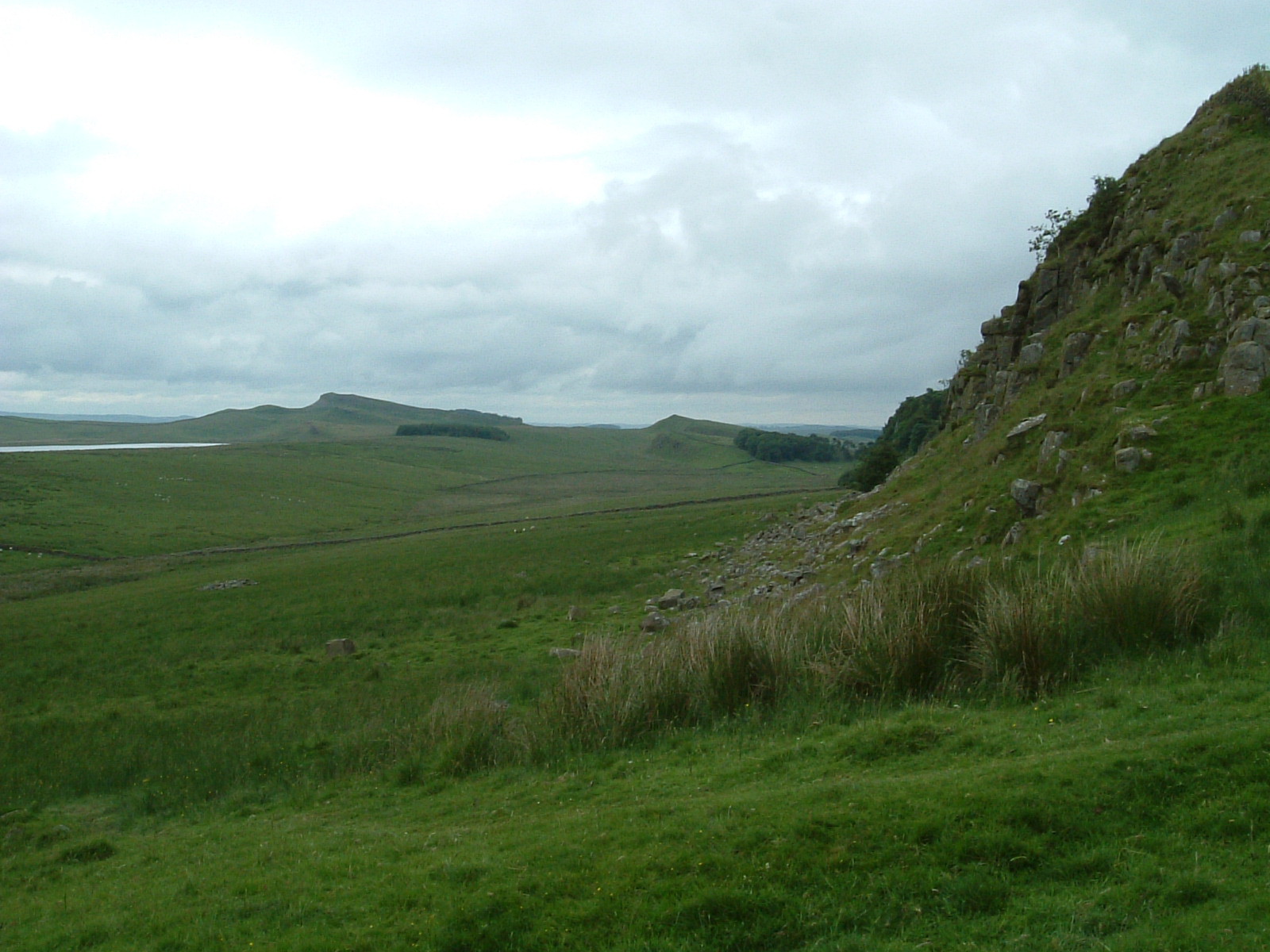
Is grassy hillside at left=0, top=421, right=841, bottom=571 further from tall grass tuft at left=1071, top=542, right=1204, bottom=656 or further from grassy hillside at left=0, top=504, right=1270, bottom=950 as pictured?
tall grass tuft at left=1071, top=542, right=1204, bottom=656

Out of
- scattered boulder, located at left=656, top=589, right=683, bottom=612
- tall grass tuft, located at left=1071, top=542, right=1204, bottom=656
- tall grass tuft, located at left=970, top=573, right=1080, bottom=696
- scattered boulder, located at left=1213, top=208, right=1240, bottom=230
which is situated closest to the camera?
tall grass tuft, located at left=970, top=573, right=1080, bottom=696

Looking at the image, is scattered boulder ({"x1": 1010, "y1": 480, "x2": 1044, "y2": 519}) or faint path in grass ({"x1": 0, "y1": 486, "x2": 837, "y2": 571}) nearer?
scattered boulder ({"x1": 1010, "y1": 480, "x2": 1044, "y2": 519})

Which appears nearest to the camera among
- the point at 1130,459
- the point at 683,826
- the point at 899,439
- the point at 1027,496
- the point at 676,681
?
the point at 683,826

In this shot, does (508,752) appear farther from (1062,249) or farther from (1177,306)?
(1062,249)

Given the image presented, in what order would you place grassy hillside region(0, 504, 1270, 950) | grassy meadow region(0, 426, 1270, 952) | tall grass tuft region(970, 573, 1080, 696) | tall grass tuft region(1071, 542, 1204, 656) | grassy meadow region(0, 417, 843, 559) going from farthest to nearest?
grassy meadow region(0, 417, 843, 559) < tall grass tuft region(1071, 542, 1204, 656) < tall grass tuft region(970, 573, 1080, 696) < grassy meadow region(0, 426, 1270, 952) < grassy hillside region(0, 504, 1270, 950)

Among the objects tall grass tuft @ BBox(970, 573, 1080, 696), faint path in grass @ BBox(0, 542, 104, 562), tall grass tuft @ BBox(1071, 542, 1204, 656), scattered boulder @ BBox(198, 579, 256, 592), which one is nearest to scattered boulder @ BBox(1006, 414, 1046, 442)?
tall grass tuft @ BBox(1071, 542, 1204, 656)

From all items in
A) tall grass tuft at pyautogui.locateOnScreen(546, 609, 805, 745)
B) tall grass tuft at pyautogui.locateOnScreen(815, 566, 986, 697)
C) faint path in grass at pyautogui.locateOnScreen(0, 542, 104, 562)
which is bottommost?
faint path in grass at pyautogui.locateOnScreen(0, 542, 104, 562)

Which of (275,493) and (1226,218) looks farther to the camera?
(275,493)

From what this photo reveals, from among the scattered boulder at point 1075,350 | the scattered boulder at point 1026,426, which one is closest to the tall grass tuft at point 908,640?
the scattered boulder at point 1026,426

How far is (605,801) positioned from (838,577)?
15.5m

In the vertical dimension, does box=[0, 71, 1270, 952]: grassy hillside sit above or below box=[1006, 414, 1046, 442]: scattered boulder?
below

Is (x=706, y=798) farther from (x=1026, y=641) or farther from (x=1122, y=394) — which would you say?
(x=1122, y=394)

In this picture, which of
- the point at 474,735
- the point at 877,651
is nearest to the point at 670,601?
the point at 474,735

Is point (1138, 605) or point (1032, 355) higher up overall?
Result: point (1032, 355)
